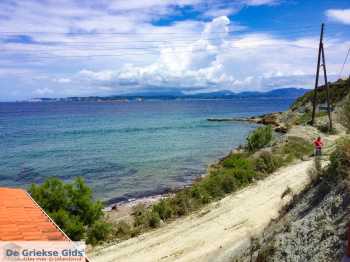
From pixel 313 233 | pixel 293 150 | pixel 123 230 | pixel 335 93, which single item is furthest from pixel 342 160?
pixel 335 93

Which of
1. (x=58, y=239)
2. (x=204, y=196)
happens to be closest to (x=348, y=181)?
(x=58, y=239)

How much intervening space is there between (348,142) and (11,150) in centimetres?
5457

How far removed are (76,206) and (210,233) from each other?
6.53 meters

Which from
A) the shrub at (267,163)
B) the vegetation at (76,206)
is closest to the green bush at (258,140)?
the shrub at (267,163)

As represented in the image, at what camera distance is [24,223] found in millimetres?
11773

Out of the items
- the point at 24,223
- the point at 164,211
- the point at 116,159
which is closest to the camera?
the point at 24,223

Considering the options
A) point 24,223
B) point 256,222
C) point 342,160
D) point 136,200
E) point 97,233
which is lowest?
point 136,200

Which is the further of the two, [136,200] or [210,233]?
[136,200]

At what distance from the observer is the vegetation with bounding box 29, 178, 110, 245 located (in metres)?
19.7

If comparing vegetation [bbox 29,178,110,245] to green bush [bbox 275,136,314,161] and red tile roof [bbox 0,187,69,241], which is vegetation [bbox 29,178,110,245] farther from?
green bush [bbox 275,136,314,161]

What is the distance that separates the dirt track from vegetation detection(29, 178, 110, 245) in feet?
4.89

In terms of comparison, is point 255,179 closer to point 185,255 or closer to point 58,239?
point 185,255

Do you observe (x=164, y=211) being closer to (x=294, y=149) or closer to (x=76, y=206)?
(x=76, y=206)

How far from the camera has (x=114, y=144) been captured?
214 feet
